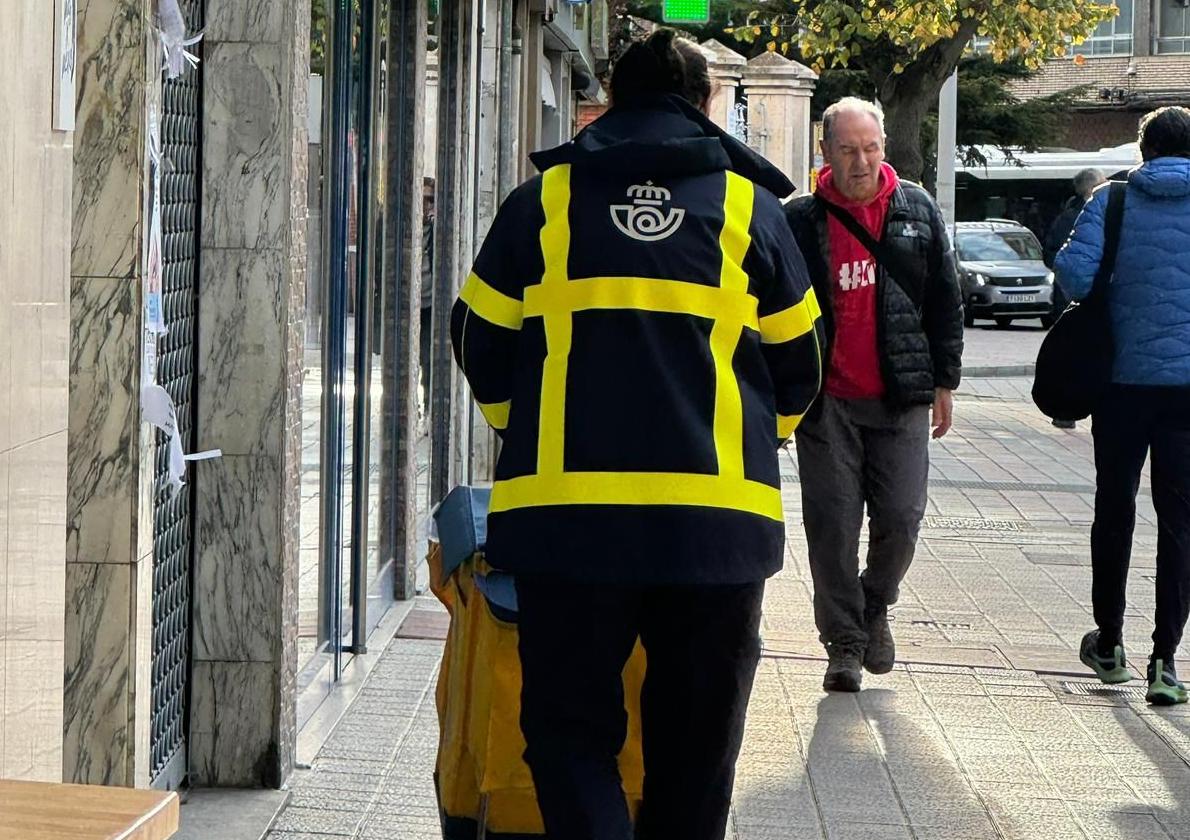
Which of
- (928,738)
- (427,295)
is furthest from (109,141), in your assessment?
(427,295)

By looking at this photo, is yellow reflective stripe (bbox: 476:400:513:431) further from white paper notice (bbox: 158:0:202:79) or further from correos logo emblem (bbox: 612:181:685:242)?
white paper notice (bbox: 158:0:202:79)

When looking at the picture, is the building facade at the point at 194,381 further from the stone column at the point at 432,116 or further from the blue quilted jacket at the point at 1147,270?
the blue quilted jacket at the point at 1147,270

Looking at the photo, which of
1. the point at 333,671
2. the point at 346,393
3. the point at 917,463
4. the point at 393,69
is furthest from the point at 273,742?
the point at 393,69

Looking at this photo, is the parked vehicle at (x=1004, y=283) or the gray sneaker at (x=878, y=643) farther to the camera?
the parked vehicle at (x=1004, y=283)

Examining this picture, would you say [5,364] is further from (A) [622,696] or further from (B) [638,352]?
(A) [622,696]

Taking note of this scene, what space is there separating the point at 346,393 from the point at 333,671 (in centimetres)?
97

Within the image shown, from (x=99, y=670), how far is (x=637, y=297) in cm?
142

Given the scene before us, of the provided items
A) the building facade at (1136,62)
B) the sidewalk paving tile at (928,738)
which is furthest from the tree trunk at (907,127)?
the building facade at (1136,62)

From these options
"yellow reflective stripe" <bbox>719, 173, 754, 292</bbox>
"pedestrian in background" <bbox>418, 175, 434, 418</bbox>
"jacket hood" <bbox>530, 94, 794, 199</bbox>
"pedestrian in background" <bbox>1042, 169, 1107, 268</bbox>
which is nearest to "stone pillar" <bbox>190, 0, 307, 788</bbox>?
"jacket hood" <bbox>530, 94, 794, 199</bbox>

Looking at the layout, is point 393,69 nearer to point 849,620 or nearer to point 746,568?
point 849,620

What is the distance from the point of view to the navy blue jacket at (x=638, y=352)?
383cm

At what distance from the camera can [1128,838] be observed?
5.43 m

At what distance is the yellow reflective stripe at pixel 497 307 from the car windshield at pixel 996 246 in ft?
112

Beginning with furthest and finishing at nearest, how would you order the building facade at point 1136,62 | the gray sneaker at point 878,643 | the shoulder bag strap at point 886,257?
the building facade at point 1136,62 < the gray sneaker at point 878,643 < the shoulder bag strap at point 886,257
